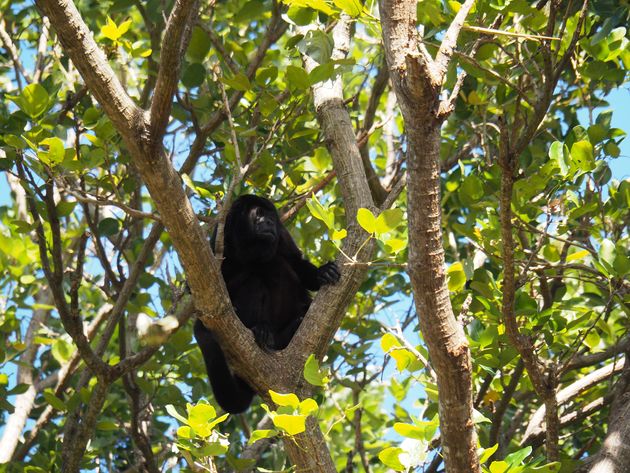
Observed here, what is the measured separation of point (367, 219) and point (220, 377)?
2.43 metres

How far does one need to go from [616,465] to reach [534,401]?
8.71ft

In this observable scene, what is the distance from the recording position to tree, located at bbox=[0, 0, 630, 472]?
3.12 meters

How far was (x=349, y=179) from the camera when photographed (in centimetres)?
449

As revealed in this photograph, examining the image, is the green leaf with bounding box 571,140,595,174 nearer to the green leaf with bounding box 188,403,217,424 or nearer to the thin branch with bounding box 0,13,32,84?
the green leaf with bounding box 188,403,217,424

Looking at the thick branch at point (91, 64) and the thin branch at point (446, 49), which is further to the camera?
the thick branch at point (91, 64)

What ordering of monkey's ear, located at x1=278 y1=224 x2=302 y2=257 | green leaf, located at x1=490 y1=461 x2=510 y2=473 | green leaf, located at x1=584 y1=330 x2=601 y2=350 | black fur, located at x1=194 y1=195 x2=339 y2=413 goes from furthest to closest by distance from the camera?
monkey's ear, located at x1=278 y1=224 x2=302 y2=257, black fur, located at x1=194 y1=195 x2=339 y2=413, green leaf, located at x1=584 y1=330 x2=601 y2=350, green leaf, located at x1=490 y1=461 x2=510 y2=473

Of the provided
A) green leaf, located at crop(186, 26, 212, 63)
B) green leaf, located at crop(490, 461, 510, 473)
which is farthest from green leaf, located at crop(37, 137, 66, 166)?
green leaf, located at crop(490, 461, 510, 473)

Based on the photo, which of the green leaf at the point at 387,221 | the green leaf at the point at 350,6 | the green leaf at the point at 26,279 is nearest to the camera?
the green leaf at the point at 387,221

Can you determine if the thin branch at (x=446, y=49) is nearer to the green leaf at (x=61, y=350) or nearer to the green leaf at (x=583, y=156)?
the green leaf at (x=583, y=156)

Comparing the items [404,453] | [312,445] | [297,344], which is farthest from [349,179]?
[404,453]

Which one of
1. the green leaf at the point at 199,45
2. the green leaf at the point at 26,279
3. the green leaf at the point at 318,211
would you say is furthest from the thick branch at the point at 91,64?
the green leaf at the point at 26,279

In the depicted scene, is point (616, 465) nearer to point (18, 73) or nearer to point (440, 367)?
point (440, 367)

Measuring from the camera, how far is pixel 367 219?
127 inches

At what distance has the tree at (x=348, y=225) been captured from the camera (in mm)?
3115
